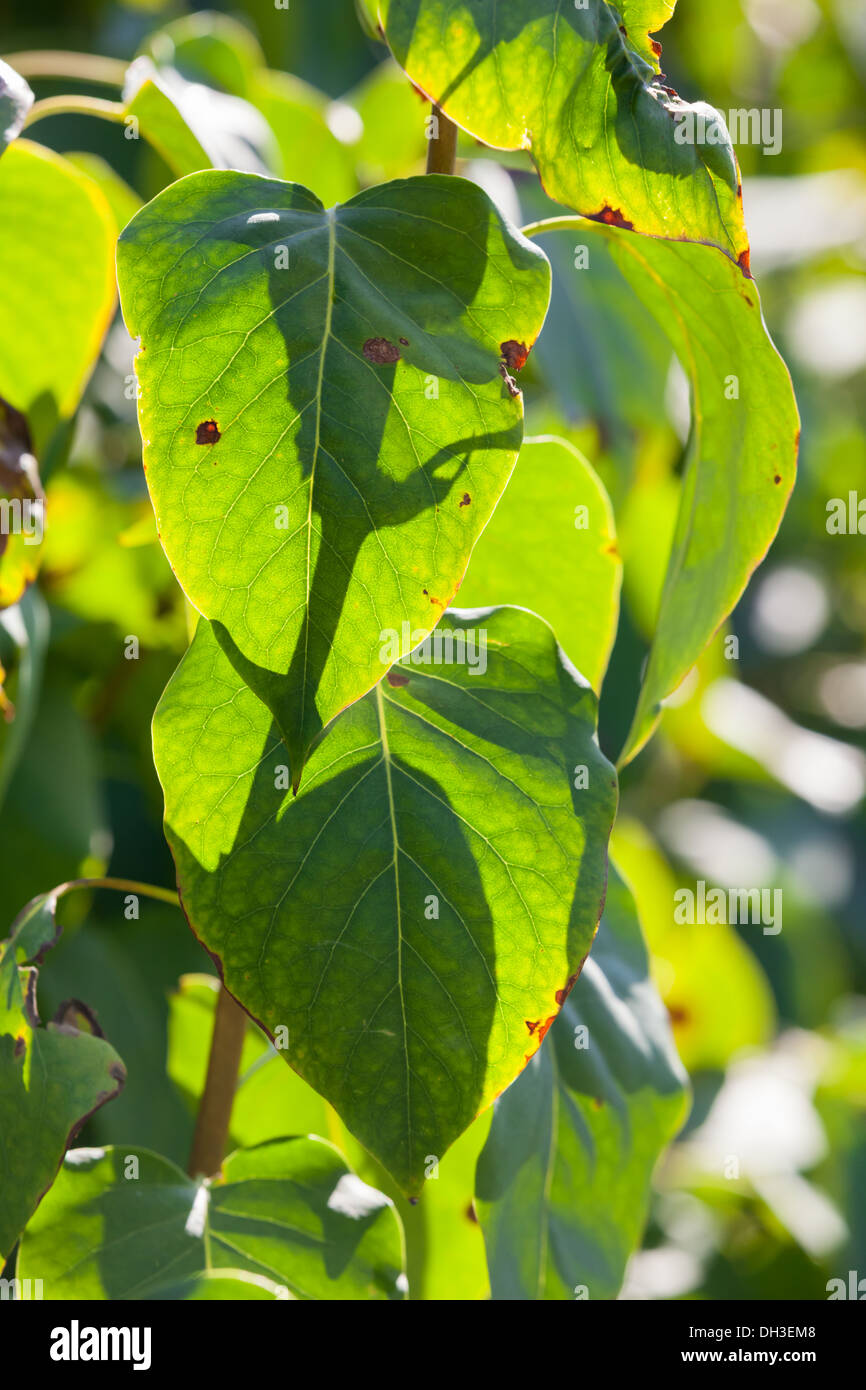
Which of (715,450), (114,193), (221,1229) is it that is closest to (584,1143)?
(221,1229)

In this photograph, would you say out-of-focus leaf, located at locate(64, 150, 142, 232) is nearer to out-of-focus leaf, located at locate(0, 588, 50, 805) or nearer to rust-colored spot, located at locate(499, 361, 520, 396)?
out-of-focus leaf, located at locate(0, 588, 50, 805)

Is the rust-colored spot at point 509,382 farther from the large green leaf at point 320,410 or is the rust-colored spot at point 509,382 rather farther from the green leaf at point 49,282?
the green leaf at point 49,282

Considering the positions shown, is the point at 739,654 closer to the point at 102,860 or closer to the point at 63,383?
the point at 102,860

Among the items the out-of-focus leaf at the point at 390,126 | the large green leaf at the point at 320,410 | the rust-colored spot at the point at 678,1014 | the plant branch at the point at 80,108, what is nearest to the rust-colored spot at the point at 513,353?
the large green leaf at the point at 320,410

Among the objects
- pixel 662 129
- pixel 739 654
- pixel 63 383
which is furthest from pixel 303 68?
pixel 662 129

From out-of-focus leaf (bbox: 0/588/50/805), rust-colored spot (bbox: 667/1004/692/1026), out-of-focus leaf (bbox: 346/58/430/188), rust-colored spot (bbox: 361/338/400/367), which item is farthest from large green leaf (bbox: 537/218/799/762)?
rust-colored spot (bbox: 667/1004/692/1026)
